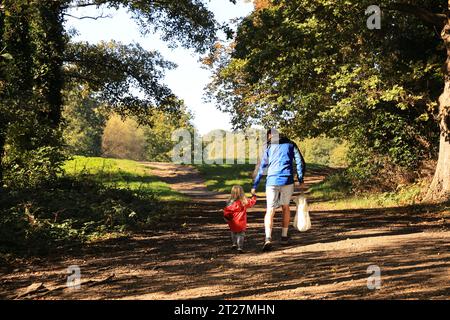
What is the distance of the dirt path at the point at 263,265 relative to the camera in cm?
592

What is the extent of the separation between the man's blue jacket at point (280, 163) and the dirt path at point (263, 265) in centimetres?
128

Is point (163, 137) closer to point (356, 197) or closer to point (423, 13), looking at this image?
point (356, 197)

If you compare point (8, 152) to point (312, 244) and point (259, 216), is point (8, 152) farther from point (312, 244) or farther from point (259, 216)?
point (312, 244)

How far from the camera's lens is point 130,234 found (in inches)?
443

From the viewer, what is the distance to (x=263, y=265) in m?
7.58

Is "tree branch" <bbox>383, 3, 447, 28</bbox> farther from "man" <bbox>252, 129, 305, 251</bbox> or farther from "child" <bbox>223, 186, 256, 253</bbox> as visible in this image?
"child" <bbox>223, 186, 256, 253</bbox>

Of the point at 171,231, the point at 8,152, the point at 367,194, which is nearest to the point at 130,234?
the point at 171,231

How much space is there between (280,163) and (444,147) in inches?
293

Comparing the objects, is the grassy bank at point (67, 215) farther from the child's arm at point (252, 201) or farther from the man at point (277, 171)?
the man at point (277, 171)

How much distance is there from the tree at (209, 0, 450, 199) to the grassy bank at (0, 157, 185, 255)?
18.6 ft

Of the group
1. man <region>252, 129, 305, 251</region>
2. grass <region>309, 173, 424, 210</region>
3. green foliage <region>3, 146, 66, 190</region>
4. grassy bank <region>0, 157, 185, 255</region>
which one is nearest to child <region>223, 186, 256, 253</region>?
man <region>252, 129, 305, 251</region>

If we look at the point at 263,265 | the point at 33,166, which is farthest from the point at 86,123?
the point at 263,265

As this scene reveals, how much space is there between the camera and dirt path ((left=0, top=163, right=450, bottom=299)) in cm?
592

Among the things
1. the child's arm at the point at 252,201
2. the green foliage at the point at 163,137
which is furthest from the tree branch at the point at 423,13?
the green foliage at the point at 163,137
